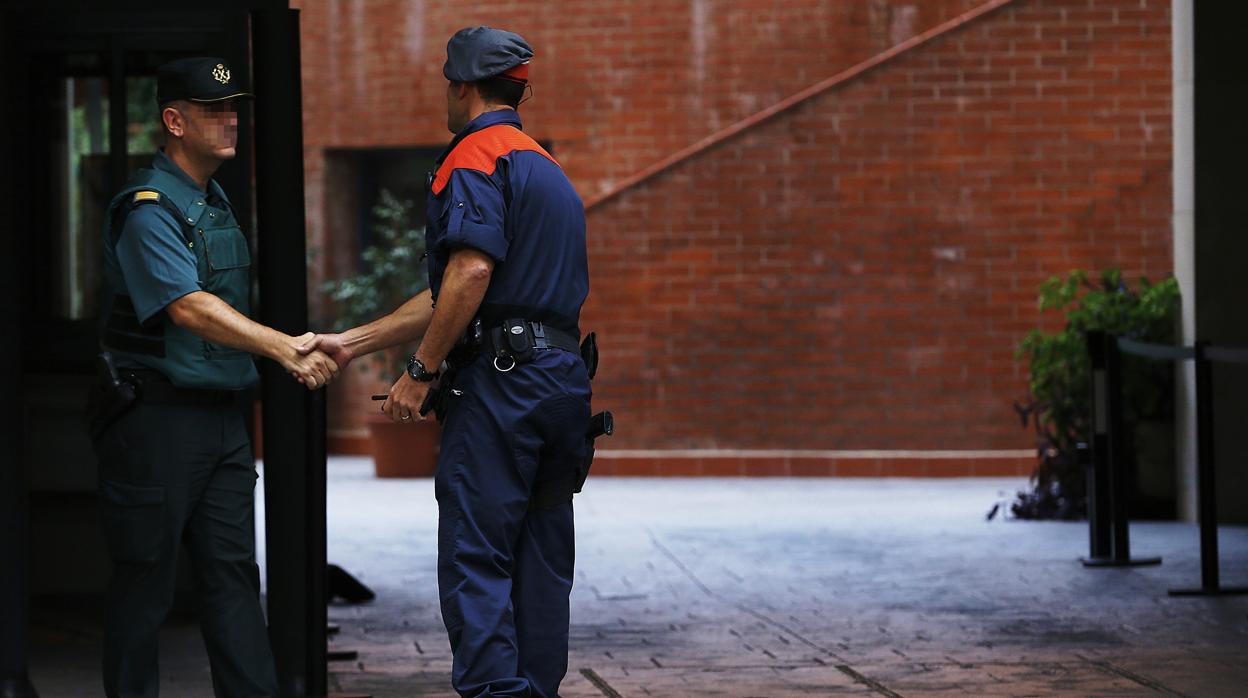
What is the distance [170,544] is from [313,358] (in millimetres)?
577

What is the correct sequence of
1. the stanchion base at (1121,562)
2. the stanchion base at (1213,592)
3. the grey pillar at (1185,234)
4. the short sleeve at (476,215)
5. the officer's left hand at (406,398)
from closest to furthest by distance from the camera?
the short sleeve at (476,215) → the officer's left hand at (406,398) → the stanchion base at (1213,592) → the stanchion base at (1121,562) → the grey pillar at (1185,234)

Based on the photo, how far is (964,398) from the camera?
1377cm

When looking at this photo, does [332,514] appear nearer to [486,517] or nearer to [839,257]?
[839,257]

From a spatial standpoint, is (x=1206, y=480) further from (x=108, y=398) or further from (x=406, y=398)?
(x=108, y=398)

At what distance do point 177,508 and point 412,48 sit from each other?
39.4ft

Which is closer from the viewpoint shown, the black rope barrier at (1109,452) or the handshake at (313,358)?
the handshake at (313,358)

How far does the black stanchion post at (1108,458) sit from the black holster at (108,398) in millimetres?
5052

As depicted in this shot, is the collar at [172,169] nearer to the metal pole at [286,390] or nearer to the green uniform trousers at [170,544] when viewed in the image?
the metal pole at [286,390]

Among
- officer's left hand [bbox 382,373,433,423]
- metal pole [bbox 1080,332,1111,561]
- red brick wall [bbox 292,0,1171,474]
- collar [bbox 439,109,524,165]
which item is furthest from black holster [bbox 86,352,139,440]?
red brick wall [bbox 292,0,1171,474]

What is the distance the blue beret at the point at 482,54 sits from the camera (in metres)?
4.34

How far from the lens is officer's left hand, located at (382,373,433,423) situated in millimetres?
4305

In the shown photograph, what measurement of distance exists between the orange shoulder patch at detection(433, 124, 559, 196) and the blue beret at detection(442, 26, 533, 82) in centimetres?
14

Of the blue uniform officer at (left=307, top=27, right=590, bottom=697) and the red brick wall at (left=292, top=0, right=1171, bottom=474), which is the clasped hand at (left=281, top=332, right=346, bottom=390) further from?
the red brick wall at (left=292, top=0, right=1171, bottom=474)

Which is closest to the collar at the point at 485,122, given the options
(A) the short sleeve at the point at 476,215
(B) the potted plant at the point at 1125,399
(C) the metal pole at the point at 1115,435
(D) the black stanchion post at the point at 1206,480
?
(A) the short sleeve at the point at 476,215
